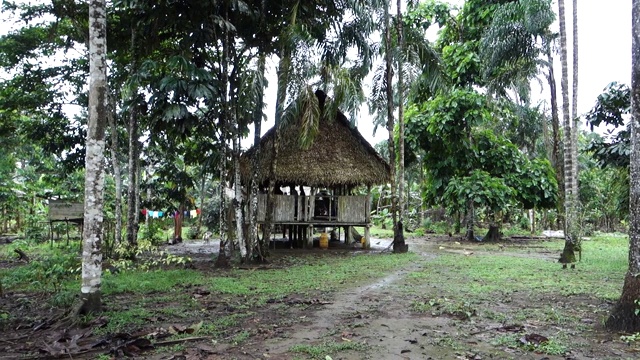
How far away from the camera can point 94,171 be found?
20.7 ft

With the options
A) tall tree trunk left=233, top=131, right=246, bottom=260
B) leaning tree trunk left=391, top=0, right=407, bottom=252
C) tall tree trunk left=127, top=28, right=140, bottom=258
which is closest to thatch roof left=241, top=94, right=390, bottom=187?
leaning tree trunk left=391, top=0, right=407, bottom=252

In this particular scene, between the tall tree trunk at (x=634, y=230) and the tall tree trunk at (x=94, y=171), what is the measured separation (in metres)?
6.55

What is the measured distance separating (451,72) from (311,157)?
874 cm

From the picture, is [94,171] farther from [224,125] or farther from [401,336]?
[224,125]

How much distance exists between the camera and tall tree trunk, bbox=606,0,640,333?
5.48 m

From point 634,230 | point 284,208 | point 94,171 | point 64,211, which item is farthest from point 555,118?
point 64,211

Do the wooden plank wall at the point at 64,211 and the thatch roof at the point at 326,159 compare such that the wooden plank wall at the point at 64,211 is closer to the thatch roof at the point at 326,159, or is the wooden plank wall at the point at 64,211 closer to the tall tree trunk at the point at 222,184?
the thatch roof at the point at 326,159

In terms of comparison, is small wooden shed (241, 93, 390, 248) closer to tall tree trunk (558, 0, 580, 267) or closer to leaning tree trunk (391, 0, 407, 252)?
leaning tree trunk (391, 0, 407, 252)

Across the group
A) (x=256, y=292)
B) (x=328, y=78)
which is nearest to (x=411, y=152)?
(x=328, y=78)

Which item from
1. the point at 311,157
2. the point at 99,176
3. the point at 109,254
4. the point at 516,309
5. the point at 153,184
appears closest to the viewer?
the point at 99,176

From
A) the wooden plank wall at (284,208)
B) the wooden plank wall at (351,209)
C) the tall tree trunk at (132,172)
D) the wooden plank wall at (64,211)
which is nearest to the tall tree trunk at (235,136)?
the tall tree trunk at (132,172)

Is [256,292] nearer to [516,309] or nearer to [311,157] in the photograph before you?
[516,309]

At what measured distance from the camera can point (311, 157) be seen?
54.1 ft

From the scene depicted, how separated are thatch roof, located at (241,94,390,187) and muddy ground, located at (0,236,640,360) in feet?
28.0
